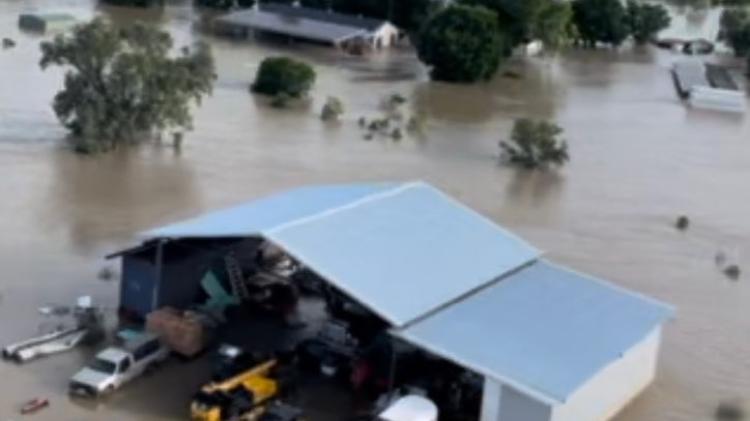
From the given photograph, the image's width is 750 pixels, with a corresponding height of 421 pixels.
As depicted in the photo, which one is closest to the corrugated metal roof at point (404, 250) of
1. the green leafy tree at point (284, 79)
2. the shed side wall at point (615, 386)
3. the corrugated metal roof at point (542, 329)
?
the corrugated metal roof at point (542, 329)

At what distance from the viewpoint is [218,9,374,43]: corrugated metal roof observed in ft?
83.2

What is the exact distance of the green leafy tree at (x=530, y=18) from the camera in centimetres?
2420

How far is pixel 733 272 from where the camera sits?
14.1 m

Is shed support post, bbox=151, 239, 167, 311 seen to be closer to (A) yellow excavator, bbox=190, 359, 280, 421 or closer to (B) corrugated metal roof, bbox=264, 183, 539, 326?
(B) corrugated metal roof, bbox=264, 183, 539, 326

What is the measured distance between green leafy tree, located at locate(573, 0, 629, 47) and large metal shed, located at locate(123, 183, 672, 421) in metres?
17.0

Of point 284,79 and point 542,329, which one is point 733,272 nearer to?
point 542,329

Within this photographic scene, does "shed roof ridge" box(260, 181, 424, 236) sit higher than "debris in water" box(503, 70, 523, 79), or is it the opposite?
"shed roof ridge" box(260, 181, 424, 236)

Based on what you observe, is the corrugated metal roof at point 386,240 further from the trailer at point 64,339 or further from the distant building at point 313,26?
the distant building at point 313,26

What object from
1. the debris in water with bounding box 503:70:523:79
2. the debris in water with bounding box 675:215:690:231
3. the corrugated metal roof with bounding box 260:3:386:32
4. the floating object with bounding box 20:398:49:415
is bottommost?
the floating object with bounding box 20:398:49:415

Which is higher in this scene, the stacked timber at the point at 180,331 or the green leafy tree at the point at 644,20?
the green leafy tree at the point at 644,20

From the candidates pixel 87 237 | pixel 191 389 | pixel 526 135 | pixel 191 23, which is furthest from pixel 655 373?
pixel 191 23

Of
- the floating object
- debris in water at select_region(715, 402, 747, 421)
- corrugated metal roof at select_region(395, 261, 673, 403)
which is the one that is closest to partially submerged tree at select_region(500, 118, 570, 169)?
corrugated metal roof at select_region(395, 261, 673, 403)

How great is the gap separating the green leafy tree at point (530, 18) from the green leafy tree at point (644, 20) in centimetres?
342

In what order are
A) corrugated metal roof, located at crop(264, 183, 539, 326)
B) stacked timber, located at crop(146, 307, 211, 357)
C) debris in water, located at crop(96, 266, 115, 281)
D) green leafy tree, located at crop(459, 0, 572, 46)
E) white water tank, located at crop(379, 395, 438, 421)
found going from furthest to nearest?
green leafy tree, located at crop(459, 0, 572, 46), debris in water, located at crop(96, 266, 115, 281), stacked timber, located at crop(146, 307, 211, 357), corrugated metal roof, located at crop(264, 183, 539, 326), white water tank, located at crop(379, 395, 438, 421)
